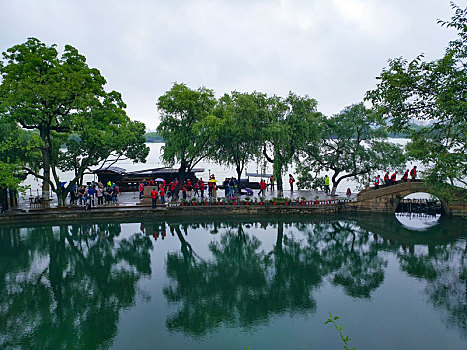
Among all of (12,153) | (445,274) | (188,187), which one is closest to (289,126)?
(188,187)

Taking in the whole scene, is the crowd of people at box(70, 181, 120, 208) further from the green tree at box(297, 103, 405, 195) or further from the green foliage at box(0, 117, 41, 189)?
the green tree at box(297, 103, 405, 195)

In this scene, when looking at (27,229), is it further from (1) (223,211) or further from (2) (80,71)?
(1) (223,211)

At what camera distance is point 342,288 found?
13070mm

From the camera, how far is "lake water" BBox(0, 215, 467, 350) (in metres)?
9.66

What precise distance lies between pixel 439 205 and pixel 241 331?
75.5 ft

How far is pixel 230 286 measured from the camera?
13250 mm

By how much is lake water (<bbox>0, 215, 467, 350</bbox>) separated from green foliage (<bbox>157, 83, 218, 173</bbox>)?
6362mm

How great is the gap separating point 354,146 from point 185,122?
13320 millimetres

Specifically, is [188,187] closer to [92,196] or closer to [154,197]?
[154,197]

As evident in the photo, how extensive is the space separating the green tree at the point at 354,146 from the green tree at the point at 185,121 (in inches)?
344

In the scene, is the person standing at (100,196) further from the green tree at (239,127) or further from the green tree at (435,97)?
the green tree at (435,97)

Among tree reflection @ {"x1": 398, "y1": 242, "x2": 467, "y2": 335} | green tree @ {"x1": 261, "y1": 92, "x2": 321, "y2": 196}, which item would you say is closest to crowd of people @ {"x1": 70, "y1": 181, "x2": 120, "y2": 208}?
green tree @ {"x1": 261, "y1": 92, "x2": 321, "y2": 196}

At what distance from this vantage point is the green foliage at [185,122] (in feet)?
82.4

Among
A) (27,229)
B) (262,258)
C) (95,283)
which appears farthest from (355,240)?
(27,229)
